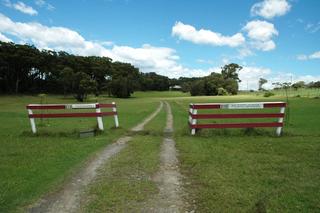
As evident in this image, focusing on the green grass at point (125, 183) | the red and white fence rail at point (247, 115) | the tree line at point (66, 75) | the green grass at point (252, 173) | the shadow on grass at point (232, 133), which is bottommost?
the green grass at point (125, 183)

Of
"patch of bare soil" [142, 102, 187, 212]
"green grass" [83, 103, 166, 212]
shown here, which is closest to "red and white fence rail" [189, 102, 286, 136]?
"green grass" [83, 103, 166, 212]

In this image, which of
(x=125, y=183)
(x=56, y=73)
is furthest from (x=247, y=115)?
(x=56, y=73)

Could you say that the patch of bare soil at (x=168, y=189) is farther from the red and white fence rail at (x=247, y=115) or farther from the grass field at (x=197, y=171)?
the red and white fence rail at (x=247, y=115)

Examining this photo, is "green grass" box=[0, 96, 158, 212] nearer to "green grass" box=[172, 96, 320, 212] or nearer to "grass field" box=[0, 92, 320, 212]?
"grass field" box=[0, 92, 320, 212]

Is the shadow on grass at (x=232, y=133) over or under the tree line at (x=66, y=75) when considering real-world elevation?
under

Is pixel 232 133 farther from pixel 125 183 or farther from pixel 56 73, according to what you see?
pixel 56 73

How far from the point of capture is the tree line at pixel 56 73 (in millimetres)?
71375

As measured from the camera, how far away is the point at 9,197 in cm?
488

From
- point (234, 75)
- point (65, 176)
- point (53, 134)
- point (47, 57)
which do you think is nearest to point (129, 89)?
point (47, 57)

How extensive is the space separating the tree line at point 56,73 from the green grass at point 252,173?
62.4 m

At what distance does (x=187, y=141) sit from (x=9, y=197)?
20.4 ft

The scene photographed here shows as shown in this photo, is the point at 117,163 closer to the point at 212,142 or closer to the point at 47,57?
the point at 212,142

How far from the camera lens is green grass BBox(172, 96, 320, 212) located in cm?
455

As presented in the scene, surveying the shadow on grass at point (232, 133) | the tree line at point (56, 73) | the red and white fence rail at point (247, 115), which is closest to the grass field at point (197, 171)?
the shadow on grass at point (232, 133)
